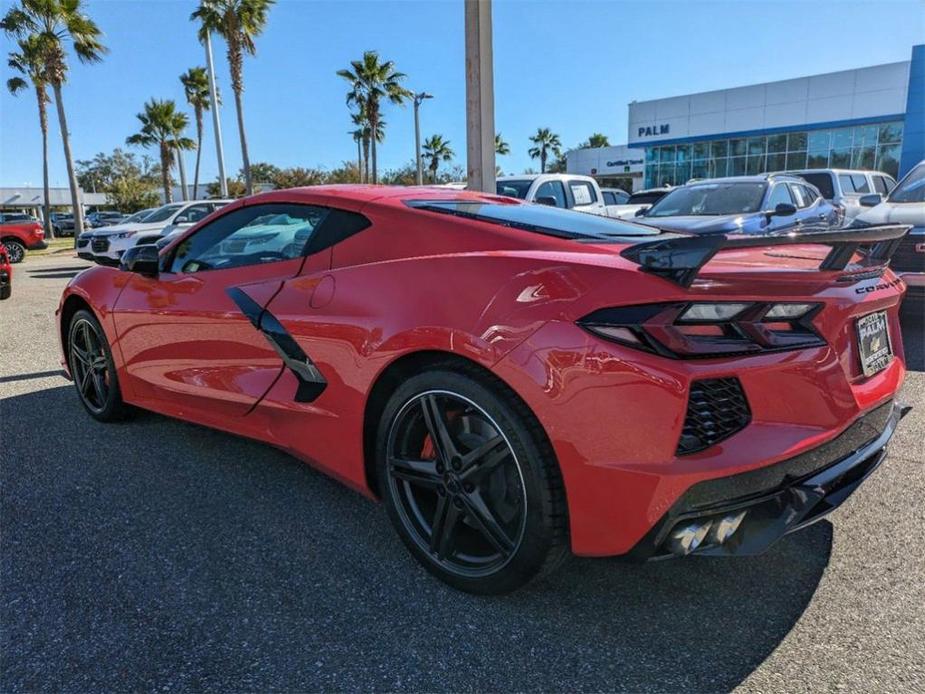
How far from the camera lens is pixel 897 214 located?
685 centimetres

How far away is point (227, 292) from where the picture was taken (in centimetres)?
297

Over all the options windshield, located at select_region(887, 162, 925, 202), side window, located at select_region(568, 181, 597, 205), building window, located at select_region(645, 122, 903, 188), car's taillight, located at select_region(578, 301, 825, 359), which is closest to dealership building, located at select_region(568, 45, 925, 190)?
building window, located at select_region(645, 122, 903, 188)

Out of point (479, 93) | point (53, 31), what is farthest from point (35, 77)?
point (479, 93)

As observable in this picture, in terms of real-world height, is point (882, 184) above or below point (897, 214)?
above

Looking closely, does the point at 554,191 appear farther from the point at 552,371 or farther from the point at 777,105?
the point at 777,105

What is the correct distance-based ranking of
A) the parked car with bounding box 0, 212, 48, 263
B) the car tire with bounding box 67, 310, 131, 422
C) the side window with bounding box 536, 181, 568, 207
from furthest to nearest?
the parked car with bounding box 0, 212, 48, 263 < the side window with bounding box 536, 181, 568, 207 < the car tire with bounding box 67, 310, 131, 422

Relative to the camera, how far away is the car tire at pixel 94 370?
386 cm

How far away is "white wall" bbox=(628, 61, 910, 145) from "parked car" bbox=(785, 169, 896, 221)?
19.4 meters

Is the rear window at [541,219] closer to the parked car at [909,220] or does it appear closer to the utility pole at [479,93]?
the parked car at [909,220]

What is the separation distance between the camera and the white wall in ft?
96.2

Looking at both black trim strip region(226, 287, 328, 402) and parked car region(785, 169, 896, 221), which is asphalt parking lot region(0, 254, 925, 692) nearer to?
black trim strip region(226, 287, 328, 402)

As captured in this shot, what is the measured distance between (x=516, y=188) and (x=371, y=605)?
9.40 metres

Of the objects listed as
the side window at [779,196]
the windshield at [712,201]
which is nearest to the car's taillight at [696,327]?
the windshield at [712,201]

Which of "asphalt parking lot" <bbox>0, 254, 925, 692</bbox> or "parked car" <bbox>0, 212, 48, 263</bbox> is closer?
"asphalt parking lot" <bbox>0, 254, 925, 692</bbox>
